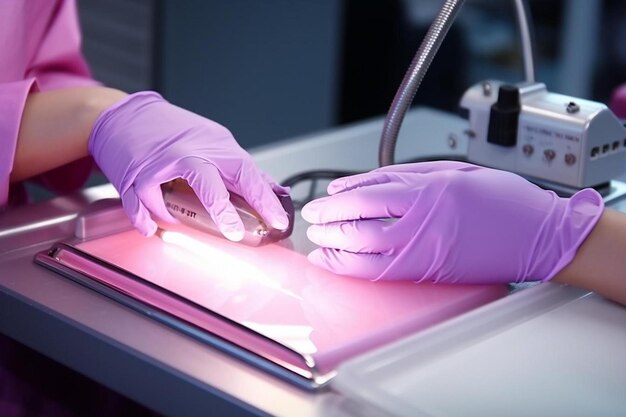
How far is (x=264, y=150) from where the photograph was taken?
1445 millimetres

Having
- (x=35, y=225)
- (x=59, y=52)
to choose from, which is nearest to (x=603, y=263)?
(x=35, y=225)

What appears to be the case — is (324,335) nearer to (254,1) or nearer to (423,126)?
(423,126)

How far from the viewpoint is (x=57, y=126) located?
1176 mm

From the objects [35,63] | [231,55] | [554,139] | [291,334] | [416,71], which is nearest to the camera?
[291,334]

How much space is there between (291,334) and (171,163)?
288 millimetres

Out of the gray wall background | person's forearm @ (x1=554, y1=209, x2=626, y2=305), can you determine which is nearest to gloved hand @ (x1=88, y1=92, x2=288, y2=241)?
person's forearm @ (x1=554, y1=209, x2=626, y2=305)

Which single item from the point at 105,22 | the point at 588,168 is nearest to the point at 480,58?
the point at 105,22

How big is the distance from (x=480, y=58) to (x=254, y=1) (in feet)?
4.50

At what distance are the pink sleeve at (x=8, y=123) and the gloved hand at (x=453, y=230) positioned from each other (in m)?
0.38

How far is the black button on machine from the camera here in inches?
49.1

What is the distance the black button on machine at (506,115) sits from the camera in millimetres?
1248

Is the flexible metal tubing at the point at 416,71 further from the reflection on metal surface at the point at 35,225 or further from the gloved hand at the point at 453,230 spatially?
the reflection on metal surface at the point at 35,225

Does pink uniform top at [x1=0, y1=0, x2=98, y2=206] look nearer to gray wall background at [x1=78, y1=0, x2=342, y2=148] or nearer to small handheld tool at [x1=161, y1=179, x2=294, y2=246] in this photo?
small handheld tool at [x1=161, y1=179, x2=294, y2=246]

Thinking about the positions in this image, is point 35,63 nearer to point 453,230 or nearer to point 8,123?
point 8,123
